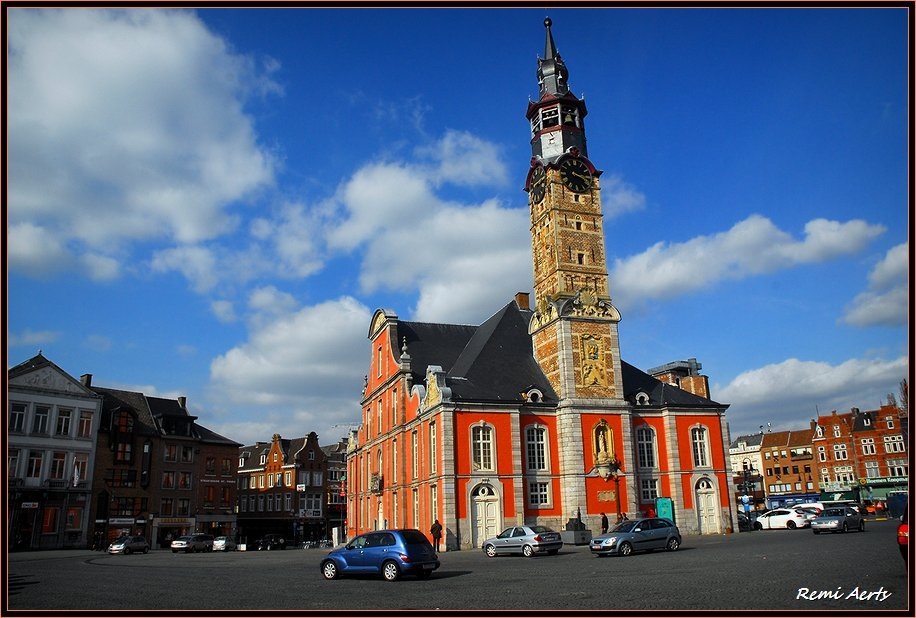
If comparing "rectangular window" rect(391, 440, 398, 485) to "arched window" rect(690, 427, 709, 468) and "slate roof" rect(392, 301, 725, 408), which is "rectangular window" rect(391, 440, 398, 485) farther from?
"arched window" rect(690, 427, 709, 468)

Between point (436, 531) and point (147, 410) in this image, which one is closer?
point (436, 531)

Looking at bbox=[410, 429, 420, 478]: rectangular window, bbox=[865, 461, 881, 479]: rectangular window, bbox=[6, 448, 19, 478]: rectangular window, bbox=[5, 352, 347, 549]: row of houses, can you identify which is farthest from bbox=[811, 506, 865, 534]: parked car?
bbox=[865, 461, 881, 479]: rectangular window

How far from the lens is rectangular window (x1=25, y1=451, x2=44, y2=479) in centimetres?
5112

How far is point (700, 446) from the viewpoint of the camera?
45.9 meters

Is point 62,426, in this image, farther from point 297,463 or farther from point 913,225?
point 913,225

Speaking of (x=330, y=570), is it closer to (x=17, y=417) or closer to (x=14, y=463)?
(x=14, y=463)

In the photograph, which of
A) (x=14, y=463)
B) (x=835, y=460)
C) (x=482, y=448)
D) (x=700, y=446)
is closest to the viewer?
(x=482, y=448)

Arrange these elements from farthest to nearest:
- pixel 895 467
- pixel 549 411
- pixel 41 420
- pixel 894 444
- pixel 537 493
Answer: pixel 894 444 < pixel 895 467 < pixel 41 420 < pixel 549 411 < pixel 537 493

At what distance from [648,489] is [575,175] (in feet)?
69.9

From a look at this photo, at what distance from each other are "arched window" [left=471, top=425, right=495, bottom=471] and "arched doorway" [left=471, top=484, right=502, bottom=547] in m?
1.17

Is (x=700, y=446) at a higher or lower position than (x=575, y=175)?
lower

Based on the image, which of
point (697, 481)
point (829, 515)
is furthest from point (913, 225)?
point (697, 481)

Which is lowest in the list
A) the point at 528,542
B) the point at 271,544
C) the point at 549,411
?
the point at 271,544

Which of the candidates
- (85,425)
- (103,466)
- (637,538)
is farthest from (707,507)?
(85,425)
